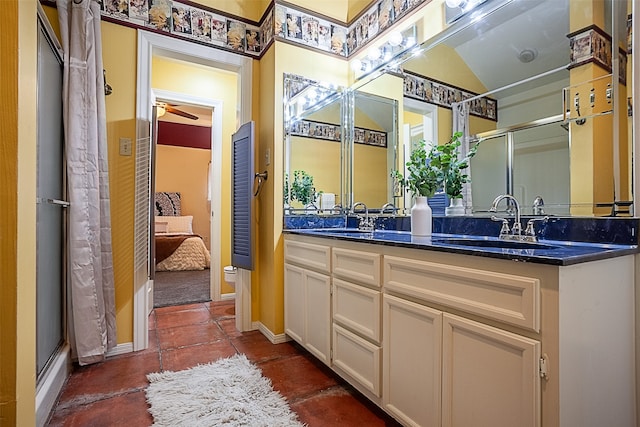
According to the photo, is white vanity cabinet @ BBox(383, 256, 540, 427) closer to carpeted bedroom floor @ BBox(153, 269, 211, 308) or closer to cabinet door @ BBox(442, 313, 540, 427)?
cabinet door @ BBox(442, 313, 540, 427)

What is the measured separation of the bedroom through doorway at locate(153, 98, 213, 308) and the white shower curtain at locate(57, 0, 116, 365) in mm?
3162

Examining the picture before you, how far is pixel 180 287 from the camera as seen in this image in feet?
13.7

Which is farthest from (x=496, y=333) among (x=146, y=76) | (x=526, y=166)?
(x=146, y=76)

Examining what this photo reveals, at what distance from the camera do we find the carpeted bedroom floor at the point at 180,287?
3.59 m

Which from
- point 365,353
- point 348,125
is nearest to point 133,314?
point 365,353

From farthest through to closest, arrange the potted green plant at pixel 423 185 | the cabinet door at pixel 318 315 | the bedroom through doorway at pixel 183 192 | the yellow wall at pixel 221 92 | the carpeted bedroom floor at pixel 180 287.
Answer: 1. the bedroom through doorway at pixel 183 192
2. the carpeted bedroom floor at pixel 180 287
3. the yellow wall at pixel 221 92
4. the cabinet door at pixel 318 315
5. the potted green plant at pixel 423 185

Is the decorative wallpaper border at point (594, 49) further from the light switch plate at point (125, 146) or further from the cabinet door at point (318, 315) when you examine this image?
the light switch plate at point (125, 146)

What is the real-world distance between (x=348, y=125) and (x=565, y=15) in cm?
159

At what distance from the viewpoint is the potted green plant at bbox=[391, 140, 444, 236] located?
5.73 feet

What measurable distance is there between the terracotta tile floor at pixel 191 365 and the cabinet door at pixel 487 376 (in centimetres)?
50

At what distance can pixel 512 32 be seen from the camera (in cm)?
166

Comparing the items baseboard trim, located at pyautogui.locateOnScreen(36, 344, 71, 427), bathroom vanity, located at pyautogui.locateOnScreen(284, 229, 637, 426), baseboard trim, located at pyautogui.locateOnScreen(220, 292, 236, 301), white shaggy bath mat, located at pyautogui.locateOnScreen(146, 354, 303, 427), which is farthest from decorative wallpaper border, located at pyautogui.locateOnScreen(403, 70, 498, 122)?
baseboard trim, located at pyautogui.locateOnScreen(220, 292, 236, 301)

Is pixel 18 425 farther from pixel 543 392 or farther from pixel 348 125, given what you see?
pixel 348 125

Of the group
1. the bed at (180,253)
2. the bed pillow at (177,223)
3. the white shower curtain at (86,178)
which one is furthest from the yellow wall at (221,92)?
the bed pillow at (177,223)
